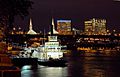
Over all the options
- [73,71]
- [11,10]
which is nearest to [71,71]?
[73,71]

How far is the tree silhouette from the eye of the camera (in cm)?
1358

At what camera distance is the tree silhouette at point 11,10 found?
44.6 ft

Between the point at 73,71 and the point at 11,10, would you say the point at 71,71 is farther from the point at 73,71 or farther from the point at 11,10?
the point at 11,10

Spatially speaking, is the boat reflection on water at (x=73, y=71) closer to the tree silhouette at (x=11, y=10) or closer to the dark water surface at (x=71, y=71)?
the dark water surface at (x=71, y=71)

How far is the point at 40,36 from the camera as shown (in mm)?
131875

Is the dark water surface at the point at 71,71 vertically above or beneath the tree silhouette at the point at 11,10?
beneath

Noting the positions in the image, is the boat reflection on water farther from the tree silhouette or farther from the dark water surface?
the tree silhouette

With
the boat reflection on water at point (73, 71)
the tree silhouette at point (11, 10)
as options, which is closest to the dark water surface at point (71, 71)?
the boat reflection on water at point (73, 71)

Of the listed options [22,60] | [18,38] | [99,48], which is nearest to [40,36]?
[18,38]

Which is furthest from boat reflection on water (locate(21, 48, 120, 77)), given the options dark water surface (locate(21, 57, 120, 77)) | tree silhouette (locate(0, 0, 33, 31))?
tree silhouette (locate(0, 0, 33, 31))

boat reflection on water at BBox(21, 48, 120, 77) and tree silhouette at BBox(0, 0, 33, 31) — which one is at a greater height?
tree silhouette at BBox(0, 0, 33, 31)

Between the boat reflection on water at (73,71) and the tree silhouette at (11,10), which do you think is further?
the boat reflection on water at (73,71)

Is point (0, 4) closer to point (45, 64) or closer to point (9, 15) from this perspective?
point (9, 15)

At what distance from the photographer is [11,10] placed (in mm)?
13883
